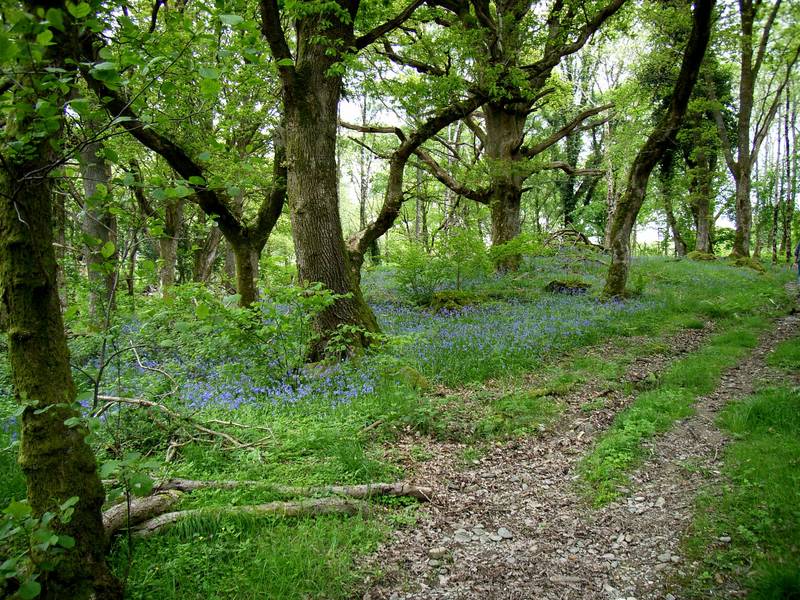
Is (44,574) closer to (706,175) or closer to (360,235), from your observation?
(360,235)

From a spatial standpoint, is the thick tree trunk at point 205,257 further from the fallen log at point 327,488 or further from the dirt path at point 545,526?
the dirt path at point 545,526

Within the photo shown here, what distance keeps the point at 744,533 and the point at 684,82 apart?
12.1 meters

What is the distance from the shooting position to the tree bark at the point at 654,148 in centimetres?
1112

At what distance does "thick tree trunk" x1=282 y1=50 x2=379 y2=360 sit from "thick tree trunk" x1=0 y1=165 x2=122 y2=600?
519 centimetres

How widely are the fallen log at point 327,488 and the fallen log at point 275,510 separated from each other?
0.38 ft

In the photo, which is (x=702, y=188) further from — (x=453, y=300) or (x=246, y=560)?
(x=246, y=560)

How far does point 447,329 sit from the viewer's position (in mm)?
9930

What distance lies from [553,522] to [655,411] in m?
2.72

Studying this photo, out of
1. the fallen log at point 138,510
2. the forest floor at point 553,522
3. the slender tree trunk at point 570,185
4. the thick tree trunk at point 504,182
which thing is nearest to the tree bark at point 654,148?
the thick tree trunk at point 504,182

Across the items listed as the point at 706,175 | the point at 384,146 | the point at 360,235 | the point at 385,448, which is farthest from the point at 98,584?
the point at 706,175

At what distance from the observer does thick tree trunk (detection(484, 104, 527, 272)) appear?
17.9 m

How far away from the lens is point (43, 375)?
7.82ft

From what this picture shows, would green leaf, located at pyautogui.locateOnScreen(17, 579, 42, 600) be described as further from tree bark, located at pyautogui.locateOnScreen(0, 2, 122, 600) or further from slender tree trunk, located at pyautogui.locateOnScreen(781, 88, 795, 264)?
slender tree trunk, located at pyautogui.locateOnScreen(781, 88, 795, 264)

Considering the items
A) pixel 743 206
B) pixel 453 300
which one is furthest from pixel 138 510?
pixel 743 206
